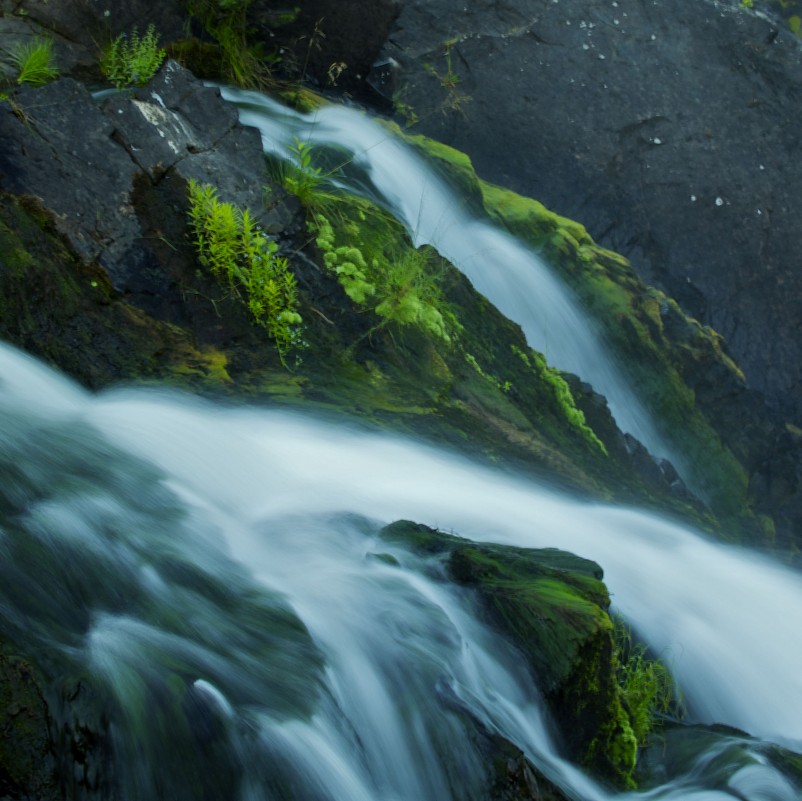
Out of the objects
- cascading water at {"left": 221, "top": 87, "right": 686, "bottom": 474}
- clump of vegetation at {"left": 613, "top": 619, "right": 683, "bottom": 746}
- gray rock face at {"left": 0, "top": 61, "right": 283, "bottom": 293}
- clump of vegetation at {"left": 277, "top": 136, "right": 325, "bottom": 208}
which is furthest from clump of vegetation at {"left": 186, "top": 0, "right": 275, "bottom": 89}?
clump of vegetation at {"left": 613, "top": 619, "right": 683, "bottom": 746}

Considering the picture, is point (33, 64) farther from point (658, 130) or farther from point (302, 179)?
point (658, 130)

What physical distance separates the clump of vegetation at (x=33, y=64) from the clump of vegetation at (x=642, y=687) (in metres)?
3.35

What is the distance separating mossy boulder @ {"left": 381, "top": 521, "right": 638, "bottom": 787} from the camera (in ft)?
10.3

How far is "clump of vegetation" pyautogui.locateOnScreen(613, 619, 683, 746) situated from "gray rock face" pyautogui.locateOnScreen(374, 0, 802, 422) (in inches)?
233

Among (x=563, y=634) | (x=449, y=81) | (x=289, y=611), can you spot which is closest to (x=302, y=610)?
(x=289, y=611)

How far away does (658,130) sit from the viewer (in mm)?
9367

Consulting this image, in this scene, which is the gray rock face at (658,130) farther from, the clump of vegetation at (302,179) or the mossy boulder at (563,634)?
the mossy boulder at (563,634)

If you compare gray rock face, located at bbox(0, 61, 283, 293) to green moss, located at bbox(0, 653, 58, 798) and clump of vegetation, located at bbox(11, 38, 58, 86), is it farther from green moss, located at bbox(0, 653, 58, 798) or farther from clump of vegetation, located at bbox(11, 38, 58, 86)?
green moss, located at bbox(0, 653, 58, 798)

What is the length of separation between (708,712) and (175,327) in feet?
8.43

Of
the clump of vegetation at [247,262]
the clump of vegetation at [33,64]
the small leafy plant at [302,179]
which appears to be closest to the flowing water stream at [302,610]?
the clump of vegetation at [247,262]

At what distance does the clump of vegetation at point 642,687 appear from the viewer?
11.6 feet

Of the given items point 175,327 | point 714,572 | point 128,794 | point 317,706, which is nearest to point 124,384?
point 175,327

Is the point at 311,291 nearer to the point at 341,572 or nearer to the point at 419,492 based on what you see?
the point at 419,492

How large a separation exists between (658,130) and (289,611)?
7.41 meters
